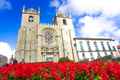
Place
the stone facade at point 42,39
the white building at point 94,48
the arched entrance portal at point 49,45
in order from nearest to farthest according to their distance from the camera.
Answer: the stone facade at point 42,39, the arched entrance portal at point 49,45, the white building at point 94,48

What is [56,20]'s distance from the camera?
195 ft

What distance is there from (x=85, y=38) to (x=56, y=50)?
→ 13907 millimetres

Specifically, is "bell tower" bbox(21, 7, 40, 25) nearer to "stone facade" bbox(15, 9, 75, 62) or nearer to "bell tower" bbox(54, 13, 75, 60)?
"stone facade" bbox(15, 9, 75, 62)

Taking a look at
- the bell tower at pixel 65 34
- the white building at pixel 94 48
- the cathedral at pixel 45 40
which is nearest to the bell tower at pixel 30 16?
the cathedral at pixel 45 40

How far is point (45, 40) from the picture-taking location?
54.6 meters

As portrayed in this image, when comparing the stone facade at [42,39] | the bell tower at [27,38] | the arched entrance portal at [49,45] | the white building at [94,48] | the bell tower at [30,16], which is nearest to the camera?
the bell tower at [27,38]

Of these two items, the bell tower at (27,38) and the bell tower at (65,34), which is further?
the bell tower at (65,34)

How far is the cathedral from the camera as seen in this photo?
5091 centimetres

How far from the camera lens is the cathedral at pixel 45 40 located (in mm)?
50906

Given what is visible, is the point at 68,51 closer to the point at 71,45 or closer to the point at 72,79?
the point at 71,45

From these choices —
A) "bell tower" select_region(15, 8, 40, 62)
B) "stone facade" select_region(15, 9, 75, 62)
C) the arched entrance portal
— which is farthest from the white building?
"bell tower" select_region(15, 8, 40, 62)

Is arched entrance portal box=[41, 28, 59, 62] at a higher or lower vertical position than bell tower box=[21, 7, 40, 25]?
lower

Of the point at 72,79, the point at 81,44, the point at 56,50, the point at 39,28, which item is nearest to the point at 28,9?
the point at 39,28

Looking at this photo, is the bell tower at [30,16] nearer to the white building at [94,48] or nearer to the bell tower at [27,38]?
the bell tower at [27,38]
